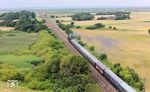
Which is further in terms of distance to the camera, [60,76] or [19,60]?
[19,60]

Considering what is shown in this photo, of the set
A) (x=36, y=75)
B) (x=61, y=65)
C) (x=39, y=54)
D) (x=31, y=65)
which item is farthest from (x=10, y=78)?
(x=39, y=54)

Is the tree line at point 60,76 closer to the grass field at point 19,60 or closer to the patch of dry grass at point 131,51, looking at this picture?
the grass field at point 19,60

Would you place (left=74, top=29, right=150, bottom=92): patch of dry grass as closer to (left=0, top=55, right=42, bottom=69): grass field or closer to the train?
the train

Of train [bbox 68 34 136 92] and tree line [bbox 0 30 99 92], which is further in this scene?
tree line [bbox 0 30 99 92]

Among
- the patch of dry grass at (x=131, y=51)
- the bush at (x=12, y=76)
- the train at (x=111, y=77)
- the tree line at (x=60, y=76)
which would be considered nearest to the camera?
the train at (x=111, y=77)

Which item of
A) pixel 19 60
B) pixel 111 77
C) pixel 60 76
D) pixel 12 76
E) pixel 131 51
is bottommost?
pixel 131 51

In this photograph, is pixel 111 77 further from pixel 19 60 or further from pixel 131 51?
pixel 131 51

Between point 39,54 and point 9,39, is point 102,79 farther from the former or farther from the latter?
point 9,39

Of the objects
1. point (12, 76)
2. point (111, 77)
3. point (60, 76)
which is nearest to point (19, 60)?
point (12, 76)

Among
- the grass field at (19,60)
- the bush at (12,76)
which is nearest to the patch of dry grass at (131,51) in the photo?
the grass field at (19,60)

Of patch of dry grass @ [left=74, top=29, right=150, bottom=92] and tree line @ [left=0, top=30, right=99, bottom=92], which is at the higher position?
tree line @ [left=0, top=30, right=99, bottom=92]

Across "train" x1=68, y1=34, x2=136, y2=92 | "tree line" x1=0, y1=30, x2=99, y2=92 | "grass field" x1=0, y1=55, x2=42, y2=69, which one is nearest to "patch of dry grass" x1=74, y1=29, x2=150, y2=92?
"train" x1=68, y1=34, x2=136, y2=92
